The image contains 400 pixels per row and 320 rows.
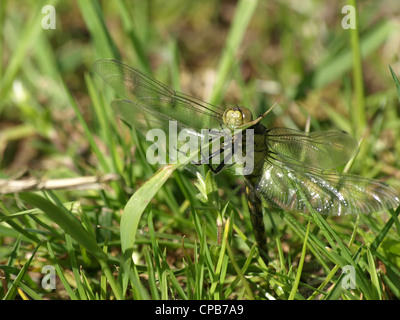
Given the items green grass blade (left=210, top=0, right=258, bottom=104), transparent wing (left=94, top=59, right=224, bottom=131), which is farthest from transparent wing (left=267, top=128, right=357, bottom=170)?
green grass blade (left=210, top=0, right=258, bottom=104)

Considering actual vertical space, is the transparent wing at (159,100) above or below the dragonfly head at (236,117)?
above

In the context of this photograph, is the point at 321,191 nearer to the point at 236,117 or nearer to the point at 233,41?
the point at 236,117

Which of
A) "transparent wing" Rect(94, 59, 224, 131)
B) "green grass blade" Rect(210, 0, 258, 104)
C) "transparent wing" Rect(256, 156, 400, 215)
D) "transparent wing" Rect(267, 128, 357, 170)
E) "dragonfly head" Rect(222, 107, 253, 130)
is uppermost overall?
"green grass blade" Rect(210, 0, 258, 104)

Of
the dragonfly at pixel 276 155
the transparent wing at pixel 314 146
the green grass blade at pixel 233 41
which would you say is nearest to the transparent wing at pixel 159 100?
the dragonfly at pixel 276 155

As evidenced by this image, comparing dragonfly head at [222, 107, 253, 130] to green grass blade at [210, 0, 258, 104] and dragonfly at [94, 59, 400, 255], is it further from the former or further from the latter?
green grass blade at [210, 0, 258, 104]

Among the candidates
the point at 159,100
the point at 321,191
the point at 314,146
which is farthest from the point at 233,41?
the point at 321,191

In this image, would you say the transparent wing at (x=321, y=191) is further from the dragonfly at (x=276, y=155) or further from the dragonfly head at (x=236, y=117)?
the dragonfly head at (x=236, y=117)
